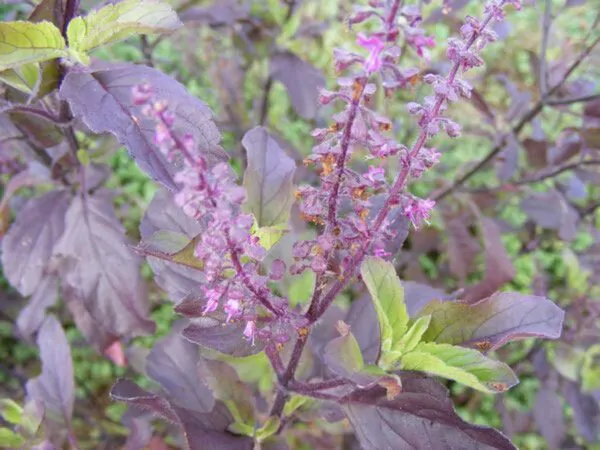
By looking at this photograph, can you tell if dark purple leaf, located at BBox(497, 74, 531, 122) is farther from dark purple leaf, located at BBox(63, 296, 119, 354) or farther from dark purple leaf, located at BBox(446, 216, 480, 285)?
dark purple leaf, located at BBox(63, 296, 119, 354)

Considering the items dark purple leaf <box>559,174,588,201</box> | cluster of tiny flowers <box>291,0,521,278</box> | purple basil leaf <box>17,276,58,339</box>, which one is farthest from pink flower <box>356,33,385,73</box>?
dark purple leaf <box>559,174,588,201</box>

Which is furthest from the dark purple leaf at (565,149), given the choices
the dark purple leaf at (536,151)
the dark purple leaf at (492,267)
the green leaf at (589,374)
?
the green leaf at (589,374)

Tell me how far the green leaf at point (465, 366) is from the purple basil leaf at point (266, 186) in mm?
298

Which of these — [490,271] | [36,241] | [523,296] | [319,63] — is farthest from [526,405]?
[36,241]

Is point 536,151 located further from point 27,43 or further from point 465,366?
point 27,43

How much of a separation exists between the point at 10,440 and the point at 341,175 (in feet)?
2.57

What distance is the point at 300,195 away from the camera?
0.65 meters

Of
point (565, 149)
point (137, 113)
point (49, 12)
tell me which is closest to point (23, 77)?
point (49, 12)

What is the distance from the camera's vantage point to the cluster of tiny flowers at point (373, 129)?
529 mm

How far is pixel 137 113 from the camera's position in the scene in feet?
2.50

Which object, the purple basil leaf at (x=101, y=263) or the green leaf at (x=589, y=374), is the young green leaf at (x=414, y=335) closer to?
the purple basil leaf at (x=101, y=263)

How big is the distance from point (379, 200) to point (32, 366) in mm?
1458

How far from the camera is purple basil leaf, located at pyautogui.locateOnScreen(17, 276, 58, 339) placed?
1.48 m

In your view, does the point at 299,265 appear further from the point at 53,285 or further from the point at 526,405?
the point at 526,405
